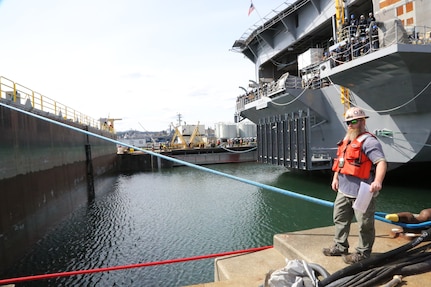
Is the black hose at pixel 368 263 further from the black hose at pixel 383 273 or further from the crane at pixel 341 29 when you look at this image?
the crane at pixel 341 29

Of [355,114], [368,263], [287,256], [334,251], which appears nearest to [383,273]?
[368,263]

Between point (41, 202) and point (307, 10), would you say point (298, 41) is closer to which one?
point (307, 10)

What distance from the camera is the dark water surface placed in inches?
262

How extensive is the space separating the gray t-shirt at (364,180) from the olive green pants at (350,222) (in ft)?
0.29

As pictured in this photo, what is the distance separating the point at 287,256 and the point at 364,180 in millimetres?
1374

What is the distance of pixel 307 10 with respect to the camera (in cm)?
1809

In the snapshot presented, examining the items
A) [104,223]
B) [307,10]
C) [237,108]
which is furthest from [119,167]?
[307,10]

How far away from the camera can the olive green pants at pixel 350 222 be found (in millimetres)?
2908

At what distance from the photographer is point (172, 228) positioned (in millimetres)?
9758

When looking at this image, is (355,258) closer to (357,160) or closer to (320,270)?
(320,270)

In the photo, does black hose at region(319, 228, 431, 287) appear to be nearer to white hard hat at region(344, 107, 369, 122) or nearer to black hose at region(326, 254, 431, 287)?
black hose at region(326, 254, 431, 287)

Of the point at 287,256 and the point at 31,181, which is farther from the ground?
the point at 31,181

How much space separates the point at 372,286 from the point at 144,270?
544 centimetres

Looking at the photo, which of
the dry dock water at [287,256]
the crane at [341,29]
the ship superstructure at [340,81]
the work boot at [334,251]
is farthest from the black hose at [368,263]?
the crane at [341,29]
